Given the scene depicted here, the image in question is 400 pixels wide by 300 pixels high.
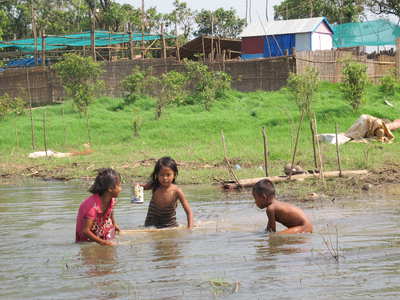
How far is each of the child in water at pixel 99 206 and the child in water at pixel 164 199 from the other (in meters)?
0.91

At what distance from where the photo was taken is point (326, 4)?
1431 inches

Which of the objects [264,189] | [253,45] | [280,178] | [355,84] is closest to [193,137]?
[355,84]

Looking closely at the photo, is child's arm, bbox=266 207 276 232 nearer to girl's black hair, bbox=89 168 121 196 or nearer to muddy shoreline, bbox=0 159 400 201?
girl's black hair, bbox=89 168 121 196

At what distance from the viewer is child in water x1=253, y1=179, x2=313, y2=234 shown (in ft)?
22.6

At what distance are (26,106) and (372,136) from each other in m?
13.6

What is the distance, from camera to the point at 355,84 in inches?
722

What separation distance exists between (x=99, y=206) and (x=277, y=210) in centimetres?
188

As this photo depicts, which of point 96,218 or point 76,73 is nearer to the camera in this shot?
point 96,218

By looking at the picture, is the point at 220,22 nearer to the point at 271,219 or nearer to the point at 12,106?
Answer: the point at 12,106

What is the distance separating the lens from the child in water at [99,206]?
20.7 feet

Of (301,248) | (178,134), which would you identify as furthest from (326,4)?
(301,248)

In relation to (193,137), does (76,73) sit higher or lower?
higher

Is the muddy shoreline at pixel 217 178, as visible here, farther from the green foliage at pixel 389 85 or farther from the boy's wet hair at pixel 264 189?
the green foliage at pixel 389 85

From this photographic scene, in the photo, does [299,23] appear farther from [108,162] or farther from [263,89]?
[108,162]
